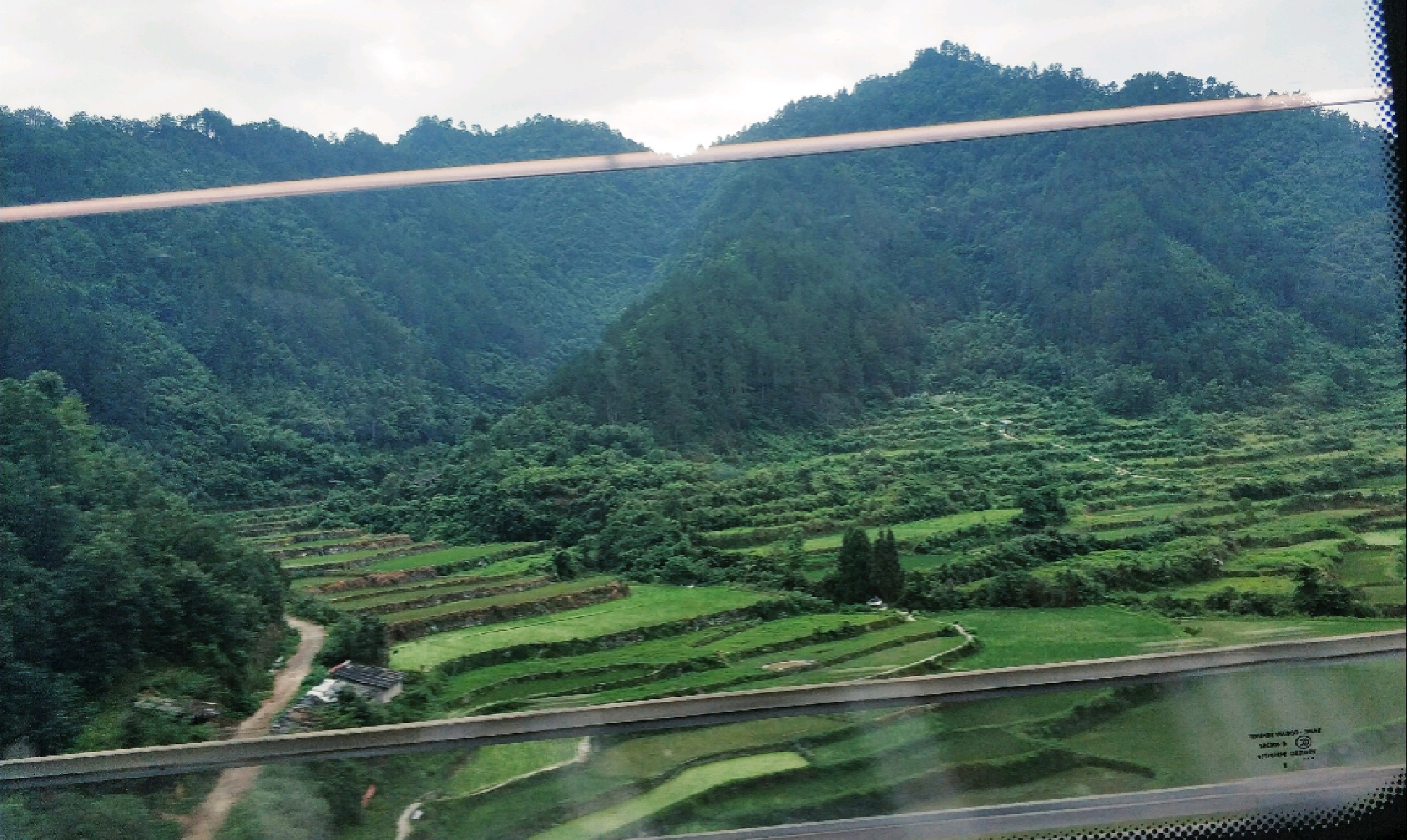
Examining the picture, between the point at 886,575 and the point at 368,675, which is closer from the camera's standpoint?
the point at 368,675

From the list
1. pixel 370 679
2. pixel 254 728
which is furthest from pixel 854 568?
pixel 254 728

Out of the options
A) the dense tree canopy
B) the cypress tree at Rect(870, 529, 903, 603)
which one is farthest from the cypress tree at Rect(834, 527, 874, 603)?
the dense tree canopy

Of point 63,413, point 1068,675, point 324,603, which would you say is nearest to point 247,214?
point 63,413

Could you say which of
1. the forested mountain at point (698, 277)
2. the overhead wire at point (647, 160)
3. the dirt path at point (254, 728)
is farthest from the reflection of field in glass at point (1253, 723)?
the dirt path at point (254, 728)

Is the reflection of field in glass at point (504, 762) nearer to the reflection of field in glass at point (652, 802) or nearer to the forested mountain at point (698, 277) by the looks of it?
the reflection of field in glass at point (652, 802)

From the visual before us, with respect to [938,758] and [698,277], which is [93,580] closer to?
[698,277]

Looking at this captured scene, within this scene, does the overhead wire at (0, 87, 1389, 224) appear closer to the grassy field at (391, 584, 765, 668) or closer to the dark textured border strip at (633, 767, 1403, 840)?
the grassy field at (391, 584, 765, 668)
